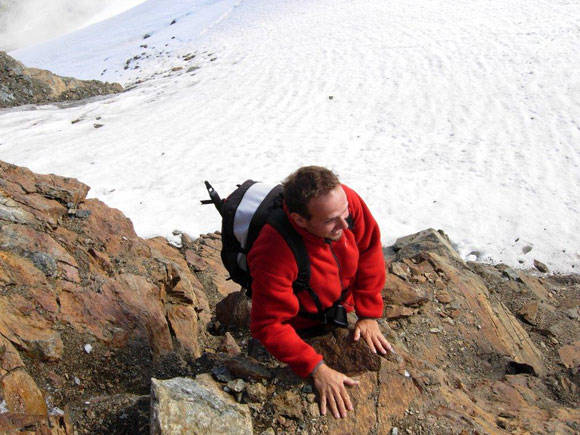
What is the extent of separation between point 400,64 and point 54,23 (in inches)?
1946

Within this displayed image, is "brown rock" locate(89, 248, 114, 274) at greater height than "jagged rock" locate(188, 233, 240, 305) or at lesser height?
greater

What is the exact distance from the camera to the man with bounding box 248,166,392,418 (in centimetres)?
278

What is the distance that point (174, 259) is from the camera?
6.68m

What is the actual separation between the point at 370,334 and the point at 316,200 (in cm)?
131

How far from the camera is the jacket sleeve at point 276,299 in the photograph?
2.84 meters

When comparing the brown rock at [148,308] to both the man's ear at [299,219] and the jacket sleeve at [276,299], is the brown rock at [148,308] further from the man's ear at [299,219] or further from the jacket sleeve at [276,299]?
the man's ear at [299,219]

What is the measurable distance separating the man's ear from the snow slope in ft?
21.9

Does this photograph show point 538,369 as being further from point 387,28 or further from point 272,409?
point 387,28

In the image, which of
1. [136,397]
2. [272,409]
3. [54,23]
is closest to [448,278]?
[272,409]

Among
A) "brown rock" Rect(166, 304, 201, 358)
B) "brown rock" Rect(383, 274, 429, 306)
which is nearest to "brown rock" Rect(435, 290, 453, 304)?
"brown rock" Rect(383, 274, 429, 306)

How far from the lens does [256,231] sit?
303 cm

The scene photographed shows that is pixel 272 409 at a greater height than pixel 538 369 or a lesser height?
greater

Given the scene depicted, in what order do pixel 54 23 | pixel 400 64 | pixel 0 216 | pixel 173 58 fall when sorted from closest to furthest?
pixel 0 216, pixel 400 64, pixel 173 58, pixel 54 23

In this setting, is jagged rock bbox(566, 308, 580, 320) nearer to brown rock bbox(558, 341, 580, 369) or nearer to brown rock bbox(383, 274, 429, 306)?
brown rock bbox(558, 341, 580, 369)
